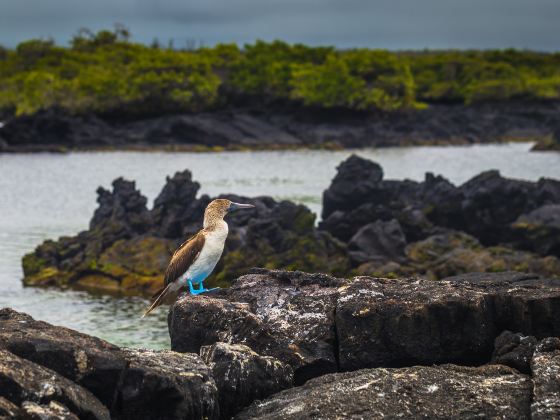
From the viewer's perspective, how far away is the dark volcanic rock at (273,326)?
10.6 meters

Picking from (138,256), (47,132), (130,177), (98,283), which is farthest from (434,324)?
(47,132)

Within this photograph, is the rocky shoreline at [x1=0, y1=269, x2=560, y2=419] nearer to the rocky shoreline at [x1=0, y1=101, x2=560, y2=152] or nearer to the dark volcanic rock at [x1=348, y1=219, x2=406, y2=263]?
the dark volcanic rock at [x1=348, y1=219, x2=406, y2=263]

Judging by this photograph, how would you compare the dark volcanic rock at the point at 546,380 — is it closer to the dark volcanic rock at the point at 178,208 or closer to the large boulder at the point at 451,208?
the large boulder at the point at 451,208

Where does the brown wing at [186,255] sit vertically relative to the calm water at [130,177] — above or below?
above

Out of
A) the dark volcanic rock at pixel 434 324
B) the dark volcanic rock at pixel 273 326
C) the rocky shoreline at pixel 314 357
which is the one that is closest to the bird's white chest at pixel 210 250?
the rocky shoreline at pixel 314 357

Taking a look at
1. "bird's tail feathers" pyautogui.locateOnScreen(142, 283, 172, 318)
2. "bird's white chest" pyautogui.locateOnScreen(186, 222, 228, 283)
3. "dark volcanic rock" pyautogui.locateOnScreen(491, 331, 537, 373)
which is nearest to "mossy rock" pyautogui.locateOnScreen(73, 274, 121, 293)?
"bird's tail feathers" pyautogui.locateOnScreen(142, 283, 172, 318)

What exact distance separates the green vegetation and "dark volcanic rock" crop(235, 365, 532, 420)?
12174cm

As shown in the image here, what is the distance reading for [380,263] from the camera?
110 ft

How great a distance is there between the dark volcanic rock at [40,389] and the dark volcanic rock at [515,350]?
358 centimetres

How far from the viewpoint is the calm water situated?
30422 millimetres

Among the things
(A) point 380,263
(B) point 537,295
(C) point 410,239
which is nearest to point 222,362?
(B) point 537,295

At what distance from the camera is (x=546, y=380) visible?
9.07m

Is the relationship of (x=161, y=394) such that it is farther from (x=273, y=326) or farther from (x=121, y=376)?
(x=273, y=326)

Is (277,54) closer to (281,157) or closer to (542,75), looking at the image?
(281,157)
